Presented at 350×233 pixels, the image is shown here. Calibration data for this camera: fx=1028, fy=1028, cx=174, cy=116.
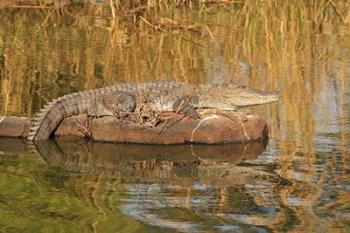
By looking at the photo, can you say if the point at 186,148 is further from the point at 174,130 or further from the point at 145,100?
the point at 145,100

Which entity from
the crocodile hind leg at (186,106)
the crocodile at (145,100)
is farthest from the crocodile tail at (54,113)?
the crocodile hind leg at (186,106)

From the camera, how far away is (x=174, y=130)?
9.48 m

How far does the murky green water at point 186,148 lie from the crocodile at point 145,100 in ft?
0.93

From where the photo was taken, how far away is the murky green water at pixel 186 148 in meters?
7.29

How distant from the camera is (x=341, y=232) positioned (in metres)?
6.88

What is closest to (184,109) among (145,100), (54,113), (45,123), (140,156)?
(145,100)

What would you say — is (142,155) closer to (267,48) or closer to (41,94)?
(41,94)

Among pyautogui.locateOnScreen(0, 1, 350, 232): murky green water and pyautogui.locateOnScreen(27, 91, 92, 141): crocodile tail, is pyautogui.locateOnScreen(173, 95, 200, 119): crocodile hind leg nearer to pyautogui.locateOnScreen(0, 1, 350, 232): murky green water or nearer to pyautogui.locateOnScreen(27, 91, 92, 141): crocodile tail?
pyautogui.locateOnScreen(0, 1, 350, 232): murky green water

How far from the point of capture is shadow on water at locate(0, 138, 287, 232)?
7207mm

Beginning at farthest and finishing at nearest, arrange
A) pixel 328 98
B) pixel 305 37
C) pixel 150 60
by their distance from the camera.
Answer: pixel 305 37 < pixel 150 60 < pixel 328 98

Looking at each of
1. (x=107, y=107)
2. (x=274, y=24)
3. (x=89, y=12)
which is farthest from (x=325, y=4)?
(x=107, y=107)

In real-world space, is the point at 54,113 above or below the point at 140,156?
above

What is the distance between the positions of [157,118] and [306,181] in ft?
6.12

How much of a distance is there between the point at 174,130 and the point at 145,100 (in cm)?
79
